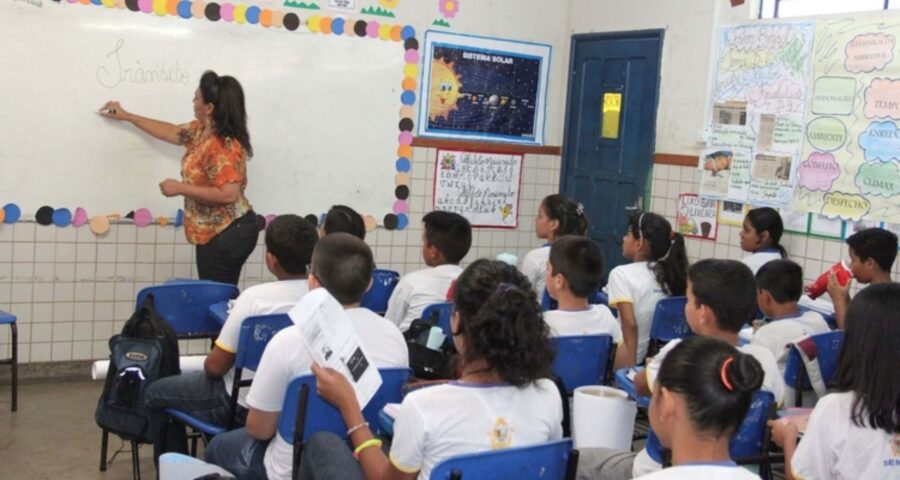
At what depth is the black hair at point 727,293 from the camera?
2.97 metres

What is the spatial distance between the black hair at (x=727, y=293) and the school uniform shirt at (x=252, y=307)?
136 centimetres

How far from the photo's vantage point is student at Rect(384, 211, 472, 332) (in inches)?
159

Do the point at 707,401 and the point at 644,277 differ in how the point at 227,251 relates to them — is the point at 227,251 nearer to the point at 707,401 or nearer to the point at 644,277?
the point at 644,277

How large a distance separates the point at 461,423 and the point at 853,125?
3739 mm

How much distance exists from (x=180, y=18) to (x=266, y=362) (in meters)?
3.44

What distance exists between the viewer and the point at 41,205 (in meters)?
5.25

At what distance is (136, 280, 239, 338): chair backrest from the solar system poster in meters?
2.81

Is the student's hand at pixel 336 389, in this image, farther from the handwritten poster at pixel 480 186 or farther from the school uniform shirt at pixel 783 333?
the handwritten poster at pixel 480 186

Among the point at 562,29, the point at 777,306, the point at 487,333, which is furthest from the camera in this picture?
the point at 562,29

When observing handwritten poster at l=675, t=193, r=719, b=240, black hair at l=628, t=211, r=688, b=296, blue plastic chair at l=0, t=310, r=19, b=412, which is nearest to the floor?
blue plastic chair at l=0, t=310, r=19, b=412

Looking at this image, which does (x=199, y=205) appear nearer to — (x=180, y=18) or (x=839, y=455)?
(x=180, y=18)

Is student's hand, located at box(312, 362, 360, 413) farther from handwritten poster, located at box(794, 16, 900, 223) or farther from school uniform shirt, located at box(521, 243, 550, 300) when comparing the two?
handwritten poster, located at box(794, 16, 900, 223)

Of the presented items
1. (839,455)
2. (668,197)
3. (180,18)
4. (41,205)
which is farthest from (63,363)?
(839,455)

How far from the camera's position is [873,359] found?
2348mm
